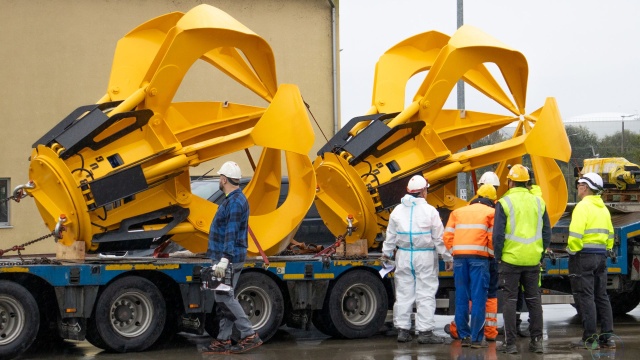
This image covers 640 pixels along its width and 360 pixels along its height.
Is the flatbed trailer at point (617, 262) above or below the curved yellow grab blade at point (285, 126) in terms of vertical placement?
below

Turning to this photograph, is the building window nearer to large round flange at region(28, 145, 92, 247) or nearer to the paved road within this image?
the paved road

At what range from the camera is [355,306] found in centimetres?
1273

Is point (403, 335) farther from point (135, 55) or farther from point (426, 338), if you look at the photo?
point (135, 55)

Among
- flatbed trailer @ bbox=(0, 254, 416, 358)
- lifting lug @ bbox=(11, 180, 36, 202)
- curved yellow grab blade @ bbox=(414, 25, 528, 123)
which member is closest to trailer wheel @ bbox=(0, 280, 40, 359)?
flatbed trailer @ bbox=(0, 254, 416, 358)

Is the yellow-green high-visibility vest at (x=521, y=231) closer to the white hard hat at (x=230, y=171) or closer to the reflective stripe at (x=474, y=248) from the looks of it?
the reflective stripe at (x=474, y=248)

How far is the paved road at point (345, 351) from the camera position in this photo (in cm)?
1092

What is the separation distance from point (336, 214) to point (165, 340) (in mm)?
2629

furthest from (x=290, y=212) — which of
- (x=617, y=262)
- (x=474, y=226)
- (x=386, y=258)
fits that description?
(x=617, y=262)

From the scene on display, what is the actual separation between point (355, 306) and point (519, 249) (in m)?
2.56

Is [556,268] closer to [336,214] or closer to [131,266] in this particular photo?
[336,214]

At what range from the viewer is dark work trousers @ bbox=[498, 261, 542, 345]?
10984 millimetres

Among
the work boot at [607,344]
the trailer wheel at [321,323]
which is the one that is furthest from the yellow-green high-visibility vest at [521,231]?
the trailer wheel at [321,323]

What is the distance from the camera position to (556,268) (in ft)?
45.4

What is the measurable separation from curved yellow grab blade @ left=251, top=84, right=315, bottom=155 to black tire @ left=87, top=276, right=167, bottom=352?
2.16m
